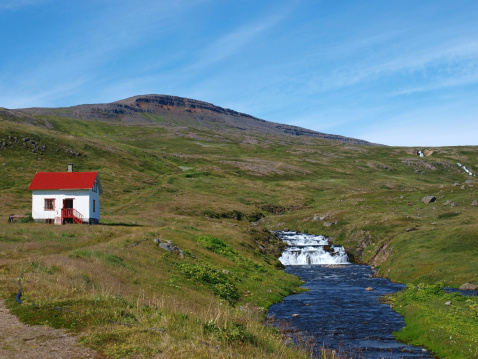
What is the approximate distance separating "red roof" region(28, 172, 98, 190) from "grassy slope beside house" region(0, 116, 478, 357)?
27.1ft

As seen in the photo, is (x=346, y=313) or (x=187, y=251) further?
(x=187, y=251)

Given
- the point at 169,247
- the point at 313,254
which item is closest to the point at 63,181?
the point at 169,247

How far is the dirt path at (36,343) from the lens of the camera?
41.9 ft

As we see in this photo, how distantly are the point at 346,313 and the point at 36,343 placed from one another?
26.6 metres

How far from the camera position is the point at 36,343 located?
1368 centimetres

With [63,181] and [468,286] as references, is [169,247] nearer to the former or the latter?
[468,286]

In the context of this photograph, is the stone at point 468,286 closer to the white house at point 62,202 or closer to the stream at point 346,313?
the stream at point 346,313

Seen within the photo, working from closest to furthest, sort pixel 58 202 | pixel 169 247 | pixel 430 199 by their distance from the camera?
pixel 169 247 < pixel 58 202 < pixel 430 199

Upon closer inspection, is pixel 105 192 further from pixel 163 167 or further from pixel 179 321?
pixel 179 321

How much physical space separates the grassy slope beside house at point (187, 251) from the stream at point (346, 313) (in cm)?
227

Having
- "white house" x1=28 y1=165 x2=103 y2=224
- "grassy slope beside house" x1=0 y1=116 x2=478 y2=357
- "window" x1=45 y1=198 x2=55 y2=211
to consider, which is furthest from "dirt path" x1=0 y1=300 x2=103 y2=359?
"window" x1=45 y1=198 x2=55 y2=211

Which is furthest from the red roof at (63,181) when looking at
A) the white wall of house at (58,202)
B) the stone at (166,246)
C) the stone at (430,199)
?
the stone at (430,199)

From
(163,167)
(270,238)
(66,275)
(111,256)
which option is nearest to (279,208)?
(270,238)

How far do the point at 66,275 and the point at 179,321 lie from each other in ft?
36.8
